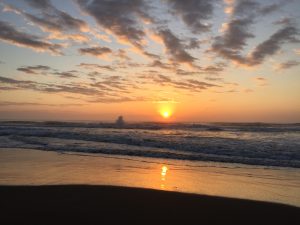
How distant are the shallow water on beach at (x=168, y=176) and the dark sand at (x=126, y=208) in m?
0.74

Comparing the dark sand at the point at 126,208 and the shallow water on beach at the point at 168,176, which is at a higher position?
the shallow water on beach at the point at 168,176

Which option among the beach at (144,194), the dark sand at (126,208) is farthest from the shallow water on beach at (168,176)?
the dark sand at (126,208)

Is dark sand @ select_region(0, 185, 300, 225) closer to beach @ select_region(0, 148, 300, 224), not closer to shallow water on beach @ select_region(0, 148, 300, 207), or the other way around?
beach @ select_region(0, 148, 300, 224)

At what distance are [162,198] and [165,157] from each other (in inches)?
286

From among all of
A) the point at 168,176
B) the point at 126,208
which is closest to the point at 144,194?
the point at 126,208

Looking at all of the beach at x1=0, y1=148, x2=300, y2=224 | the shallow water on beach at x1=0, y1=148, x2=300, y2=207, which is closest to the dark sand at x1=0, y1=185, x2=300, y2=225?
the beach at x1=0, y1=148, x2=300, y2=224

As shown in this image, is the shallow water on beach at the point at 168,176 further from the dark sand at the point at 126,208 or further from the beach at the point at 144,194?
the dark sand at the point at 126,208

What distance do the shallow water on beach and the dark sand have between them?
2.43 feet

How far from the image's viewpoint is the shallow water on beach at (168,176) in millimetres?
7484

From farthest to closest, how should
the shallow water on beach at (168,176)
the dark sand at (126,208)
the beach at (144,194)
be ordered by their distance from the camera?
the shallow water on beach at (168,176)
the beach at (144,194)
the dark sand at (126,208)

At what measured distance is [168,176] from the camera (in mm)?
9164

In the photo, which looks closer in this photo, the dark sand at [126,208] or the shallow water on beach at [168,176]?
the dark sand at [126,208]

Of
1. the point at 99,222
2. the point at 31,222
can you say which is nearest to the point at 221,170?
the point at 99,222

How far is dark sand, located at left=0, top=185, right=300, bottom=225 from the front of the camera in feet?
17.1
